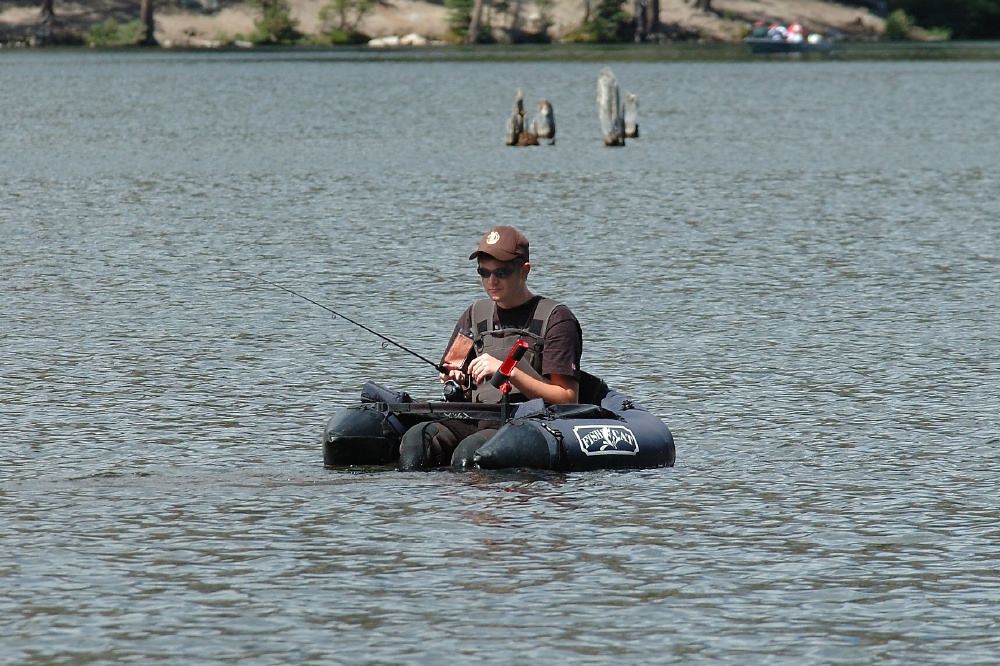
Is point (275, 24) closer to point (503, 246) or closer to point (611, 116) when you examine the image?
point (611, 116)

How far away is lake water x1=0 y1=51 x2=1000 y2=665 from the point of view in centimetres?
1005

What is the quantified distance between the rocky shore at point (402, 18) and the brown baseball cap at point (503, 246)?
427ft

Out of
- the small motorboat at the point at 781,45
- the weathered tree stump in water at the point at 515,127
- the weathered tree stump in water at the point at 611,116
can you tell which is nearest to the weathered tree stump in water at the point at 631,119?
the weathered tree stump in water at the point at 611,116

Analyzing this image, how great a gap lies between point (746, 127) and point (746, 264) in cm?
3574

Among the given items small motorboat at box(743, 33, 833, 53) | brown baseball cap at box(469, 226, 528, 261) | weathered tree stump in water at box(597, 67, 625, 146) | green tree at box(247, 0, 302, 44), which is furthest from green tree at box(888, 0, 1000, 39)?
brown baseball cap at box(469, 226, 528, 261)

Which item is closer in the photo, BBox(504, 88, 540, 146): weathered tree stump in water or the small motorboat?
BBox(504, 88, 540, 146): weathered tree stump in water

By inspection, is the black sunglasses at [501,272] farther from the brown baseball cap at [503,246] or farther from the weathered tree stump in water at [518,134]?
the weathered tree stump in water at [518,134]

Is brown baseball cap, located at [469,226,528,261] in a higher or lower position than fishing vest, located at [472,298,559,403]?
higher

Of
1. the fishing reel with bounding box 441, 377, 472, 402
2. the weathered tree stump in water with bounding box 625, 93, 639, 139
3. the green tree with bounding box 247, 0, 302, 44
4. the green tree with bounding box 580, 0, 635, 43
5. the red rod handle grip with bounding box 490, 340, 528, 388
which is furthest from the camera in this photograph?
the green tree with bounding box 580, 0, 635, 43

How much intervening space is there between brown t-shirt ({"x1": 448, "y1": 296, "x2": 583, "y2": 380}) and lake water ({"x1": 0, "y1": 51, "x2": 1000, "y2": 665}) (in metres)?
0.79

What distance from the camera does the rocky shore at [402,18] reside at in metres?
141

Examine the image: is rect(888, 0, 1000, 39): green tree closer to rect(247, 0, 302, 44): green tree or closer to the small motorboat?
the small motorboat

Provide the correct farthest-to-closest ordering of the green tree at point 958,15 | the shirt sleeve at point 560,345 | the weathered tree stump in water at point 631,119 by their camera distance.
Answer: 1. the green tree at point 958,15
2. the weathered tree stump in water at point 631,119
3. the shirt sleeve at point 560,345

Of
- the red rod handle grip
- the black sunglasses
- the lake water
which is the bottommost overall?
the lake water
